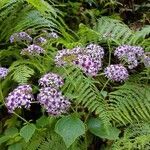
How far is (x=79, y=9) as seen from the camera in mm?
3686

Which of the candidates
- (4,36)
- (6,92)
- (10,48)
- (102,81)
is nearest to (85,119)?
(102,81)

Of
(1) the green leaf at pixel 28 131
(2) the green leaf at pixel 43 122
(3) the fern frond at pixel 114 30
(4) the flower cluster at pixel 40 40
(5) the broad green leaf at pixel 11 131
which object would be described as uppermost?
(4) the flower cluster at pixel 40 40

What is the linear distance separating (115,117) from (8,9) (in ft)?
4.41

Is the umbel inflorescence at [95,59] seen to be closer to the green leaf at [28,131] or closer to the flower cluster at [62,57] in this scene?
the flower cluster at [62,57]

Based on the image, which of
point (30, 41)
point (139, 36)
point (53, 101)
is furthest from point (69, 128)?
point (139, 36)

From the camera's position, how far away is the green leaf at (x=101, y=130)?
225 cm

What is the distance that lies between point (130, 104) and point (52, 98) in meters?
0.57

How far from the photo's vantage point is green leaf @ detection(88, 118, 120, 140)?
2246 millimetres

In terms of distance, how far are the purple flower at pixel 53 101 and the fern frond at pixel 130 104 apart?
1.16 ft

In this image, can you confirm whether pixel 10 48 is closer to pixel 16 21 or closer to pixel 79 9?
pixel 16 21

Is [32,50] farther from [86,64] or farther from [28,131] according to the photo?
[28,131]

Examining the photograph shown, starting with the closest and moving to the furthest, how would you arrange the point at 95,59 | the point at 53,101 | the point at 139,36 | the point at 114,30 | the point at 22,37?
the point at 53,101
the point at 95,59
the point at 22,37
the point at 139,36
the point at 114,30

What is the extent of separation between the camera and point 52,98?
216cm

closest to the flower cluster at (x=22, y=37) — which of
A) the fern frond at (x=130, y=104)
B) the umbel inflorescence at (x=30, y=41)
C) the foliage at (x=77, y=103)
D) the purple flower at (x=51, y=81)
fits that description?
the umbel inflorescence at (x=30, y=41)
